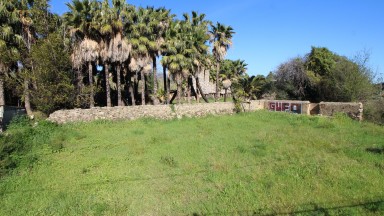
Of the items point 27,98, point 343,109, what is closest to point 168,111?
point 27,98

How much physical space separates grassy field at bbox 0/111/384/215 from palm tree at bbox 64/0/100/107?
7.96 metres

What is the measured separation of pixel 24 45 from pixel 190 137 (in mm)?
16127

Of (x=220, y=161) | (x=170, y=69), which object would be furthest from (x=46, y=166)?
(x=170, y=69)

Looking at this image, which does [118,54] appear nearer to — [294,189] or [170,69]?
[170,69]

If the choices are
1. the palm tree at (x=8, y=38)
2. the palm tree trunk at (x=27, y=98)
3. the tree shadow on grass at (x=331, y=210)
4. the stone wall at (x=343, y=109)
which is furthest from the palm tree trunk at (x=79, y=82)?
the stone wall at (x=343, y=109)

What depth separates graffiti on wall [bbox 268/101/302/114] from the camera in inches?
1225

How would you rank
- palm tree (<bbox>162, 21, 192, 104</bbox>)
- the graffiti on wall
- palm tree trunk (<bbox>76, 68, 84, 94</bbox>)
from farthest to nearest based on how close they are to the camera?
the graffiti on wall → palm tree (<bbox>162, 21, 192, 104</bbox>) → palm tree trunk (<bbox>76, 68, 84, 94</bbox>)

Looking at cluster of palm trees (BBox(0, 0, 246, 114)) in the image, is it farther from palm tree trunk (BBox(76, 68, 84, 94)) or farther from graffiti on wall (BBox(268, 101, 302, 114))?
graffiti on wall (BBox(268, 101, 302, 114))

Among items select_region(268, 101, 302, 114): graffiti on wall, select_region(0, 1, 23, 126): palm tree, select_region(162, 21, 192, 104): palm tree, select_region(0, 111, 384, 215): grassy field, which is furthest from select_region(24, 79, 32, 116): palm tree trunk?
select_region(268, 101, 302, 114): graffiti on wall

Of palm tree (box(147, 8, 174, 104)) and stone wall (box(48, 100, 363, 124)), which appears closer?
stone wall (box(48, 100, 363, 124))

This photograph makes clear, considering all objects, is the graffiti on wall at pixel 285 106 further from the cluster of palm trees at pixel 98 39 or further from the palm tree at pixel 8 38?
the palm tree at pixel 8 38

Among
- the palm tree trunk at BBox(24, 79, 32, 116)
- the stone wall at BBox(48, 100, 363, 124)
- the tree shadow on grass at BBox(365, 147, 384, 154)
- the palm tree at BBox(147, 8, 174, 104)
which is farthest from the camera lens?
the palm tree at BBox(147, 8, 174, 104)

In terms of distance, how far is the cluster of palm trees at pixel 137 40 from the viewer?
23.9 m

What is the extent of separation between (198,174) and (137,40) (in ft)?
60.7
